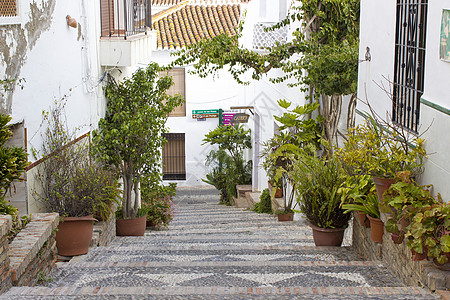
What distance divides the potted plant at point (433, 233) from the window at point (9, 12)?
4.61 metres

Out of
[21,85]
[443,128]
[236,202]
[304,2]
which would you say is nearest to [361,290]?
[443,128]

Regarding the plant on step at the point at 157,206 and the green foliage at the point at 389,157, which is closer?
the green foliage at the point at 389,157

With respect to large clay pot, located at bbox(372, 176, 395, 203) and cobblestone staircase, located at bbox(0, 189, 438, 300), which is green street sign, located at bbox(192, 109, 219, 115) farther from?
large clay pot, located at bbox(372, 176, 395, 203)

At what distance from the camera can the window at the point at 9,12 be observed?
19.7ft

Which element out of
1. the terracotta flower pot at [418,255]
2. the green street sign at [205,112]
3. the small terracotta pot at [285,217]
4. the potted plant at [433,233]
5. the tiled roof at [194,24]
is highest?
the tiled roof at [194,24]

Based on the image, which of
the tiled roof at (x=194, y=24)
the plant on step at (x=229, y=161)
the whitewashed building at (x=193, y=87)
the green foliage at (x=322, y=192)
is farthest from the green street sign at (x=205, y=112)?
the green foliage at (x=322, y=192)

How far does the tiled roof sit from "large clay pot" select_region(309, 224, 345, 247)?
1465cm

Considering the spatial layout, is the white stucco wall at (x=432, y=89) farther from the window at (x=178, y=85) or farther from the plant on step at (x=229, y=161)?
the window at (x=178, y=85)

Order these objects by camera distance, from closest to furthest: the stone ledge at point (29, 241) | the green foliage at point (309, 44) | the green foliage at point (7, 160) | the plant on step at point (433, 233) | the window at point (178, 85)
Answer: the plant on step at point (433, 233)
the stone ledge at point (29, 241)
the green foliage at point (7, 160)
the green foliage at point (309, 44)
the window at point (178, 85)

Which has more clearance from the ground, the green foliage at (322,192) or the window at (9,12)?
the window at (9,12)

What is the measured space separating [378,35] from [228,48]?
3655 mm

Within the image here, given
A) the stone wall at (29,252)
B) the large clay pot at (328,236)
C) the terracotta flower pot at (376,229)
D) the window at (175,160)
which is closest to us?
the stone wall at (29,252)

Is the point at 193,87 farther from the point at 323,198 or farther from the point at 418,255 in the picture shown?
the point at 418,255

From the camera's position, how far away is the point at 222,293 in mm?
4246
